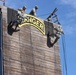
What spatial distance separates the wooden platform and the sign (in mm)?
429

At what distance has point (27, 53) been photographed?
161 ft

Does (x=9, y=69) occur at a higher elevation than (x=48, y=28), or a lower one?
lower

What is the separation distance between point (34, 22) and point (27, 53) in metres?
4.37

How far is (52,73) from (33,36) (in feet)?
16.3

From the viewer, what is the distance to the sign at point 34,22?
5025 cm

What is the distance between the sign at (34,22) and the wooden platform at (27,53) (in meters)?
0.43

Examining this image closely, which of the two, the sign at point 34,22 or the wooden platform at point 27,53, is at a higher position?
the sign at point 34,22

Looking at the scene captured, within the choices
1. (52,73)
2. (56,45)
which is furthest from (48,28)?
(52,73)

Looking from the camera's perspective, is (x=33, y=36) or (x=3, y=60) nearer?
(x=3, y=60)

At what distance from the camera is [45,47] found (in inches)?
2019

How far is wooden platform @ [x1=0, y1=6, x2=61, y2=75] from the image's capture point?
47.2m

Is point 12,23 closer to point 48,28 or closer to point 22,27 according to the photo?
point 22,27

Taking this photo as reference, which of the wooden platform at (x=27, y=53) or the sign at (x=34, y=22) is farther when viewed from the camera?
the sign at (x=34, y=22)

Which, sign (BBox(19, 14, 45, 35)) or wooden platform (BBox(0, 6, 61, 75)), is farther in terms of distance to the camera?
sign (BBox(19, 14, 45, 35))
